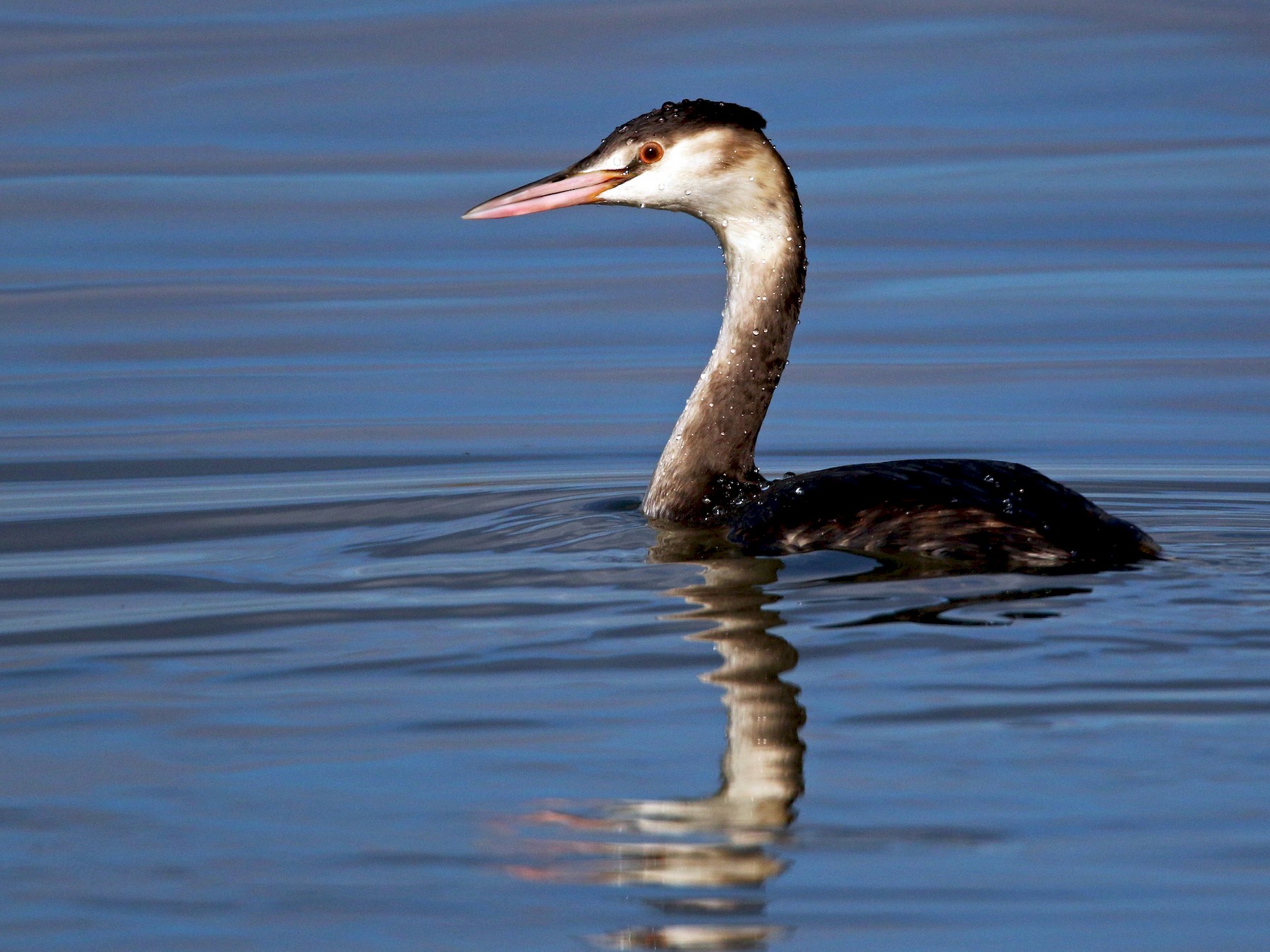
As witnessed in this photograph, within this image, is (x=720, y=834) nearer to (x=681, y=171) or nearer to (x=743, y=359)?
(x=743, y=359)

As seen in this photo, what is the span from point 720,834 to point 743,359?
3755 mm

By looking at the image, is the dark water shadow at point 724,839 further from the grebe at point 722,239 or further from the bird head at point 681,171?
the bird head at point 681,171

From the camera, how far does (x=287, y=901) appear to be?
171 inches

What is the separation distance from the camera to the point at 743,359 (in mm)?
8227

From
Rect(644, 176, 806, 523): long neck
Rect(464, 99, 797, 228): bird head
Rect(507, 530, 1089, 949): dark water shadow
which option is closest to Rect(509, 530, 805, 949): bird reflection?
Rect(507, 530, 1089, 949): dark water shadow

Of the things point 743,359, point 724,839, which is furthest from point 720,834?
point 743,359

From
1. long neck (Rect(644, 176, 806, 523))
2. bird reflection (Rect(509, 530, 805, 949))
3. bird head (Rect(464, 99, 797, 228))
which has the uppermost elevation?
bird head (Rect(464, 99, 797, 228))

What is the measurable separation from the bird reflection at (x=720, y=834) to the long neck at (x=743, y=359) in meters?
2.26

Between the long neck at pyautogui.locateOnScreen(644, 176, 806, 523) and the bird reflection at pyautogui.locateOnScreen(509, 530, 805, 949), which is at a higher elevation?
the long neck at pyautogui.locateOnScreen(644, 176, 806, 523)

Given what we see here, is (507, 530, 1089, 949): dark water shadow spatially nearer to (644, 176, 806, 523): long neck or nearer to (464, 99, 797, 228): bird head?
(644, 176, 806, 523): long neck

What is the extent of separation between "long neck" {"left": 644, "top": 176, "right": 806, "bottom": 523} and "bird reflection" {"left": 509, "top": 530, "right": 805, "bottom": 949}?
7.42ft

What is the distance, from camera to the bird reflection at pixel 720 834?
428cm

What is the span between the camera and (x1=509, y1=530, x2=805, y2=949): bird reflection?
428cm

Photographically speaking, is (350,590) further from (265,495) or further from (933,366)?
(933,366)
